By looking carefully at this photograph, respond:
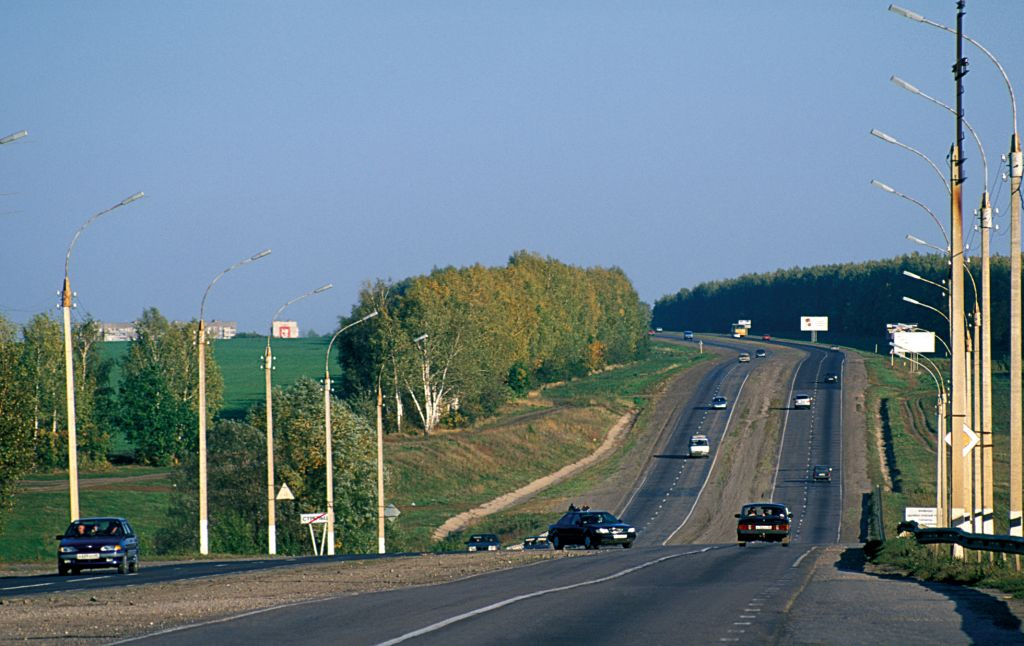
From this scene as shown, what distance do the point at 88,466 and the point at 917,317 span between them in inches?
4922

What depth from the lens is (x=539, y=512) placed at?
8850cm

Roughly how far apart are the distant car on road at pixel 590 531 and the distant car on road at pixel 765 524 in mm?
4582

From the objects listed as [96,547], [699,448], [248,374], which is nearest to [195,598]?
[96,547]

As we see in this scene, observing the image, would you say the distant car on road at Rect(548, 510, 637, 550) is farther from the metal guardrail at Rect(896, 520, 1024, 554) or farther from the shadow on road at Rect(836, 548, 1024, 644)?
the shadow on road at Rect(836, 548, 1024, 644)

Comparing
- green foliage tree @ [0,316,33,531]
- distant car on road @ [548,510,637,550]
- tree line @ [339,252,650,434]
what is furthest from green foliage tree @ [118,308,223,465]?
distant car on road @ [548,510,637,550]

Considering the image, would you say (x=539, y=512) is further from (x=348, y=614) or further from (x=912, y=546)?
(x=348, y=614)

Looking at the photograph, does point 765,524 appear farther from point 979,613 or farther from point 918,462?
point 918,462

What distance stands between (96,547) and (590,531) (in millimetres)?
20025

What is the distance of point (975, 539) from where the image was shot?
26.5m

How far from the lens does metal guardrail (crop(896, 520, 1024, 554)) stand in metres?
23.5

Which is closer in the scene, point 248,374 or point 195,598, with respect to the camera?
point 195,598

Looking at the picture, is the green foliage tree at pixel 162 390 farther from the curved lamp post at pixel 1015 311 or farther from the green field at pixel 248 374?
the curved lamp post at pixel 1015 311

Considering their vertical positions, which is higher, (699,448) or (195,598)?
(195,598)

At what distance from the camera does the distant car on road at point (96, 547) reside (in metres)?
34.2
